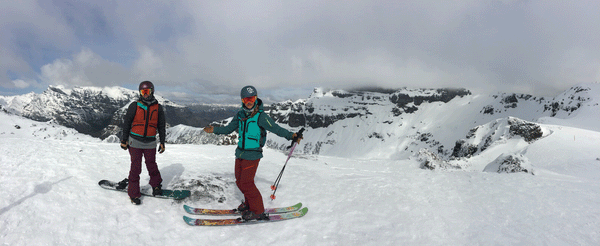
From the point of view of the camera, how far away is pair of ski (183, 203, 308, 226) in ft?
21.0

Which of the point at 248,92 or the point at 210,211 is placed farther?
the point at 210,211

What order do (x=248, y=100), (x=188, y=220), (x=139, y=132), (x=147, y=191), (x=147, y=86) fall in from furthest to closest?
(x=147, y=191)
(x=147, y=86)
(x=139, y=132)
(x=248, y=100)
(x=188, y=220)

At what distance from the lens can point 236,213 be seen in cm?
727

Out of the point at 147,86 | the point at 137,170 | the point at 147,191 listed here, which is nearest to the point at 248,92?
the point at 147,86

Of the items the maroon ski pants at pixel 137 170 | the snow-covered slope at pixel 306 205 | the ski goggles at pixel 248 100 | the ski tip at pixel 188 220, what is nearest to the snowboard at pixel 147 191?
the snow-covered slope at pixel 306 205

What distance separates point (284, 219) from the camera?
6.97 m

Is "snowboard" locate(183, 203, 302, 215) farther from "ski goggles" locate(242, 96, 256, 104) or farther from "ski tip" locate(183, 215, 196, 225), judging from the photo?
"ski goggles" locate(242, 96, 256, 104)

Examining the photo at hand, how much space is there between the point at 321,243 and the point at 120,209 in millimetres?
5369

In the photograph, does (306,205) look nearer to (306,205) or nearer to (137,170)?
(306,205)

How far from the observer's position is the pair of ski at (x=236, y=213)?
6.39 meters

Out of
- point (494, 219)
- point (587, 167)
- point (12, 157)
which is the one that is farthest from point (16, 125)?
point (587, 167)

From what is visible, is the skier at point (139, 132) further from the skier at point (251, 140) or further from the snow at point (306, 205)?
the skier at point (251, 140)

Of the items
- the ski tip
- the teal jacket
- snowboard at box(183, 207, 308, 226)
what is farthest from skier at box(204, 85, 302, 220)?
the ski tip

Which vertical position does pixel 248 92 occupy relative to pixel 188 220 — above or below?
above
